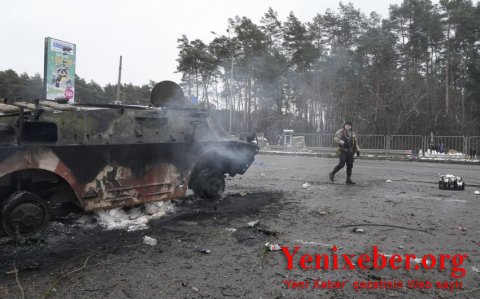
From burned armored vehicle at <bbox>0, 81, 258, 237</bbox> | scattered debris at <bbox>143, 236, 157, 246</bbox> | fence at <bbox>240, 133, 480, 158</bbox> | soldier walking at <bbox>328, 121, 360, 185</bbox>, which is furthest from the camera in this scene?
fence at <bbox>240, 133, 480, 158</bbox>

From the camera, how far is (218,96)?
46.8 metres

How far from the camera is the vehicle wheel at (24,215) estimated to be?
4168 millimetres

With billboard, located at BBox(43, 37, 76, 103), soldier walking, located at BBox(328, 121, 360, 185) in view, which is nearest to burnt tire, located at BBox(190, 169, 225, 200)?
soldier walking, located at BBox(328, 121, 360, 185)

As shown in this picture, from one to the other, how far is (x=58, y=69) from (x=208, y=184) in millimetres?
9835

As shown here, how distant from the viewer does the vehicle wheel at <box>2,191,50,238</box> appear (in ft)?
13.7

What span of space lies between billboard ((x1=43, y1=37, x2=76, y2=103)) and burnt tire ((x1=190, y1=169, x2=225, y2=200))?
8.66 metres

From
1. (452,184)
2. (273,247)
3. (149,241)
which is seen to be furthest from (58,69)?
(452,184)

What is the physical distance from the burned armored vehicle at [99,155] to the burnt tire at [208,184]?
18 mm

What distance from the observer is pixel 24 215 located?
14.0 ft

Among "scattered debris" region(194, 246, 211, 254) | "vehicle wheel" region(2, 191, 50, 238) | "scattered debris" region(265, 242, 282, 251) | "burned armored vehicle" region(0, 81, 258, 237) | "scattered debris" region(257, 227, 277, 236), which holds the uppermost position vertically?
"burned armored vehicle" region(0, 81, 258, 237)

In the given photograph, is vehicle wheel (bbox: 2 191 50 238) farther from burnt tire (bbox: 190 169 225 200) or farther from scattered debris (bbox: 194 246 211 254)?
burnt tire (bbox: 190 169 225 200)

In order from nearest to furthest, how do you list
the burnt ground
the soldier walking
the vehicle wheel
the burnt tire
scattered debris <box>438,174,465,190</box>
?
the burnt ground → the vehicle wheel → the burnt tire → scattered debris <box>438,174,465,190</box> → the soldier walking

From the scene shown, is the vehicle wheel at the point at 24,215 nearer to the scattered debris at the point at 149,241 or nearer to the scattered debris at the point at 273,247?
the scattered debris at the point at 149,241

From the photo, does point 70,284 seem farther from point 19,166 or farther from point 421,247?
point 421,247
